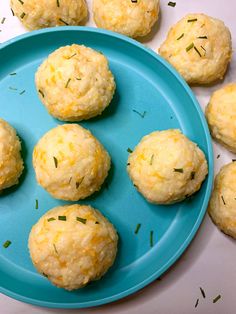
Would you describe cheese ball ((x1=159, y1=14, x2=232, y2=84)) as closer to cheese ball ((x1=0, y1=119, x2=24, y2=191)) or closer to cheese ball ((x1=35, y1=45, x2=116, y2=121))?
cheese ball ((x1=35, y1=45, x2=116, y2=121))

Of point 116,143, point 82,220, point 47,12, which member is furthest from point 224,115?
point 47,12

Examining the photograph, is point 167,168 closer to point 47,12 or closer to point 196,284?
point 196,284

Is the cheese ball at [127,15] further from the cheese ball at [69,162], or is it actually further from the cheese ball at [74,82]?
the cheese ball at [69,162]

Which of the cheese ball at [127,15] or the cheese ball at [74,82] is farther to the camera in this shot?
the cheese ball at [127,15]

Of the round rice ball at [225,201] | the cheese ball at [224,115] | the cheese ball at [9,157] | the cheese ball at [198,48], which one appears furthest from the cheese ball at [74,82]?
the round rice ball at [225,201]

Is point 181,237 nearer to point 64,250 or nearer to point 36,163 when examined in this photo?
point 64,250
